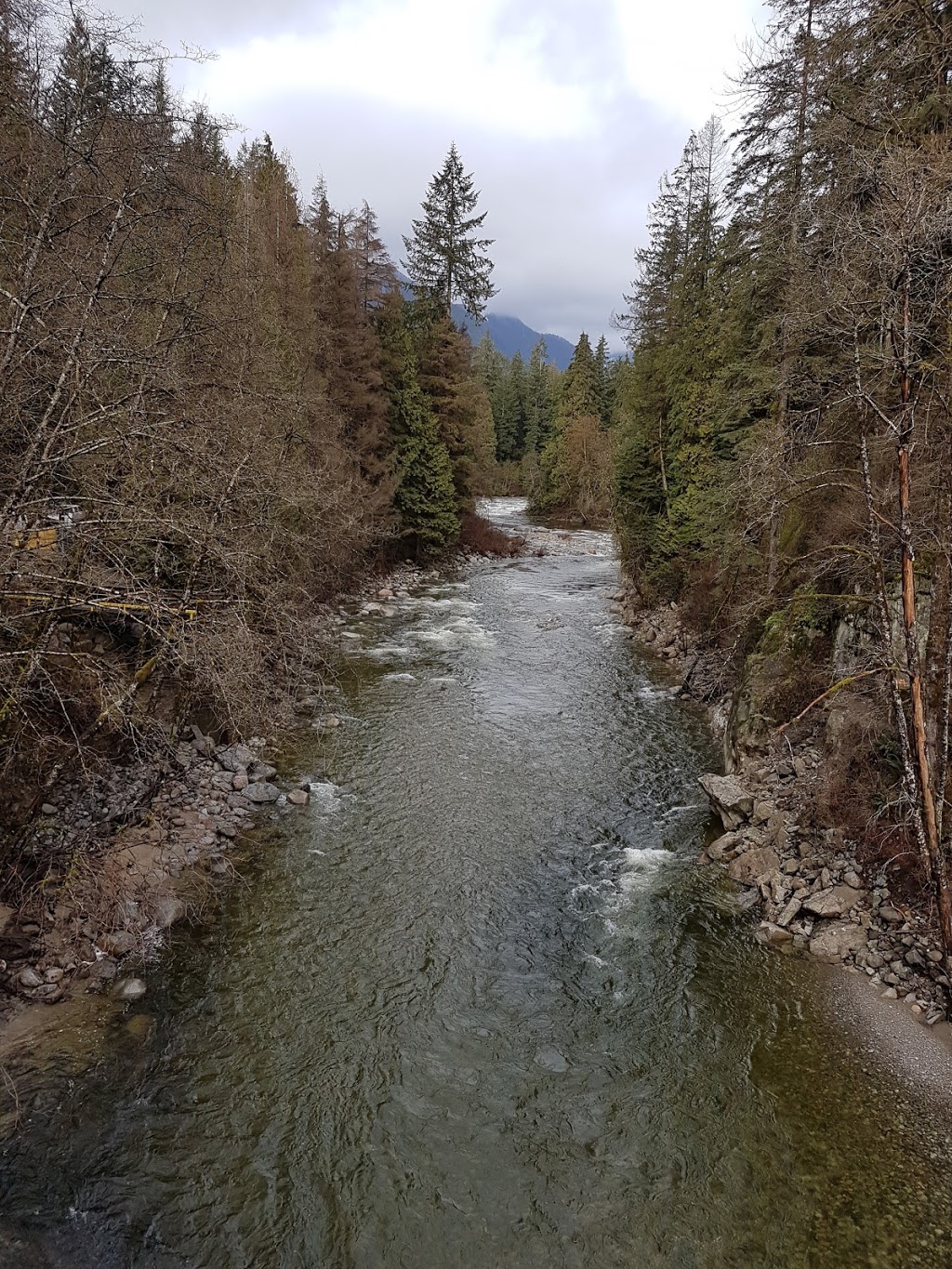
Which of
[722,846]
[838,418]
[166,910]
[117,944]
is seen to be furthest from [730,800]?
[117,944]

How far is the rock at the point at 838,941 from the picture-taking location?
7918mm

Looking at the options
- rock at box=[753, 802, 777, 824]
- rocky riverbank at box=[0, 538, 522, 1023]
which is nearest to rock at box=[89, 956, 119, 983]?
rocky riverbank at box=[0, 538, 522, 1023]

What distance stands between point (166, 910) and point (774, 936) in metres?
7.51

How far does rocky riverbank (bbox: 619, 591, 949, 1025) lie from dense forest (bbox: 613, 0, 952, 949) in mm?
440

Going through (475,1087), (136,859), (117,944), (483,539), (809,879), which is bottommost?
(475,1087)

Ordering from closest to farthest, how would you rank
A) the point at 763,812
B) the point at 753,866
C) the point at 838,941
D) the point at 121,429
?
the point at 121,429 < the point at 838,941 < the point at 753,866 < the point at 763,812

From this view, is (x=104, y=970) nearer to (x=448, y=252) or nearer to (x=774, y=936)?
(x=774, y=936)

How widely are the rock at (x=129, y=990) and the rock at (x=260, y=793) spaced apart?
155 inches

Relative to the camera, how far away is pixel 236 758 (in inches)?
476

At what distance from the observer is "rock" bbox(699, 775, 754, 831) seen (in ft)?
34.4

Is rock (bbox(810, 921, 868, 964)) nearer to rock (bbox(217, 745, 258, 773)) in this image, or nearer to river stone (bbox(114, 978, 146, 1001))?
river stone (bbox(114, 978, 146, 1001))

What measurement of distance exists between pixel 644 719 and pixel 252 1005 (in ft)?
33.4

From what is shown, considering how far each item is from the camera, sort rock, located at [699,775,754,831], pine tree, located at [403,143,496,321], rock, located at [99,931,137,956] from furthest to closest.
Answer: pine tree, located at [403,143,496,321] → rock, located at [699,775,754,831] → rock, located at [99,931,137,956]

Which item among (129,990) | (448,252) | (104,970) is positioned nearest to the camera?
(129,990)
